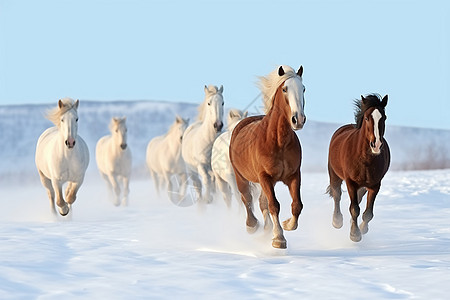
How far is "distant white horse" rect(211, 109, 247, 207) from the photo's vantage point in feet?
34.5

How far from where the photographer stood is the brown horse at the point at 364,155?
703cm

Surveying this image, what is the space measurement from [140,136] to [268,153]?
129 feet

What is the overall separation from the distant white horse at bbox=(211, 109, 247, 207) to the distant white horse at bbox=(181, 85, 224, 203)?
0.27m

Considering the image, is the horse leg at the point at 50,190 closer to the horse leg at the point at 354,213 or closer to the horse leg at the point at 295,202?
the horse leg at the point at 295,202

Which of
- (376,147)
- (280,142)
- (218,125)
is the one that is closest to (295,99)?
(280,142)

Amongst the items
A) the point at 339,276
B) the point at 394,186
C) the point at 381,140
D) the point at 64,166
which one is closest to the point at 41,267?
the point at 339,276

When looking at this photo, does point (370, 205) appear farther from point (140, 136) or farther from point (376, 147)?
point (140, 136)

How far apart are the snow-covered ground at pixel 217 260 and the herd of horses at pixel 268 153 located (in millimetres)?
515

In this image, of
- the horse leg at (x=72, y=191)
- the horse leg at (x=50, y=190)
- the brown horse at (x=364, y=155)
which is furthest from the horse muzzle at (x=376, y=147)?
the horse leg at (x=50, y=190)

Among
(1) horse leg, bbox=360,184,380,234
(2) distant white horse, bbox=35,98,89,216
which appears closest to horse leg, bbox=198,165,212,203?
(2) distant white horse, bbox=35,98,89,216

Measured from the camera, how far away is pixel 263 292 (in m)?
4.73

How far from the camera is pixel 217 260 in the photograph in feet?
20.1

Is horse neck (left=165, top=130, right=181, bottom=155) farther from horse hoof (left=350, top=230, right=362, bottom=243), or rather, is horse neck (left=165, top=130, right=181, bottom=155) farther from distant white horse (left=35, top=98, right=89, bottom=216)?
horse hoof (left=350, top=230, right=362, bottom=243)

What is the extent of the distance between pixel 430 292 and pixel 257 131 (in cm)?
312
